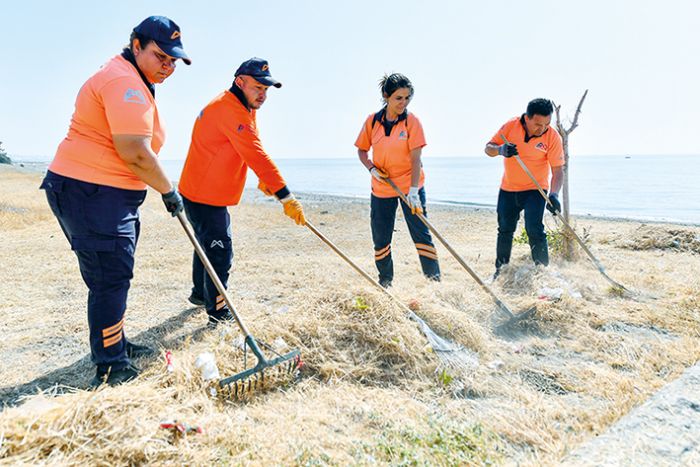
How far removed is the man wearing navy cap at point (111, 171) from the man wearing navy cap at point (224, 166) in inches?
27.0

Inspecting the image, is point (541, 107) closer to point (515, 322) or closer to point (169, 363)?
point (515, 322)

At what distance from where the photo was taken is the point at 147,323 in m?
4.08

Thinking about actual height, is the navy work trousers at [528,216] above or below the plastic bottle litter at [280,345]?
above

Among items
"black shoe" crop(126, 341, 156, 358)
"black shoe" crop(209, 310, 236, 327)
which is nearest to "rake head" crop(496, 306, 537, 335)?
"black shoe" crop(209, 310, 236, 327)

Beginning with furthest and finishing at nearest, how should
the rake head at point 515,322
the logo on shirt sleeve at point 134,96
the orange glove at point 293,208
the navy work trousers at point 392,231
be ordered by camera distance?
1. the navy work trousers at point 392,231
2. the rake head at point 515,322
3. the orange glove at point 293,208
4. the logo on shirt sleeve at point 134,96

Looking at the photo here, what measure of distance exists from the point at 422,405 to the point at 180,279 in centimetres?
364

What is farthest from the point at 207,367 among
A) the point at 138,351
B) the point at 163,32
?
the point at 163,32

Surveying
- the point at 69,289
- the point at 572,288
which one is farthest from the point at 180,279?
the point at 572,288

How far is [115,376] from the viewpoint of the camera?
9.21 feet

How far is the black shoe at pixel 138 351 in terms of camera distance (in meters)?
3.36

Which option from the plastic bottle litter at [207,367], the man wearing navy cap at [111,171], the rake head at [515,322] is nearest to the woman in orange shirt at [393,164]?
the rake head at [515,322]

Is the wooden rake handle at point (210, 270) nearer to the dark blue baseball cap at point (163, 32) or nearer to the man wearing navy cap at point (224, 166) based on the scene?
the man wearing navy cap at point (224, 166)

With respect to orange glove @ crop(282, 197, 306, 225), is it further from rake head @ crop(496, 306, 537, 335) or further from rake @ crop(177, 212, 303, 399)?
rake head @ crop(496, 306, 537, 335)

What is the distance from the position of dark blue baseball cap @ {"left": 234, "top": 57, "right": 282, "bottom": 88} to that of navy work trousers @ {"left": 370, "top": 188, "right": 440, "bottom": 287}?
1.64 meters
